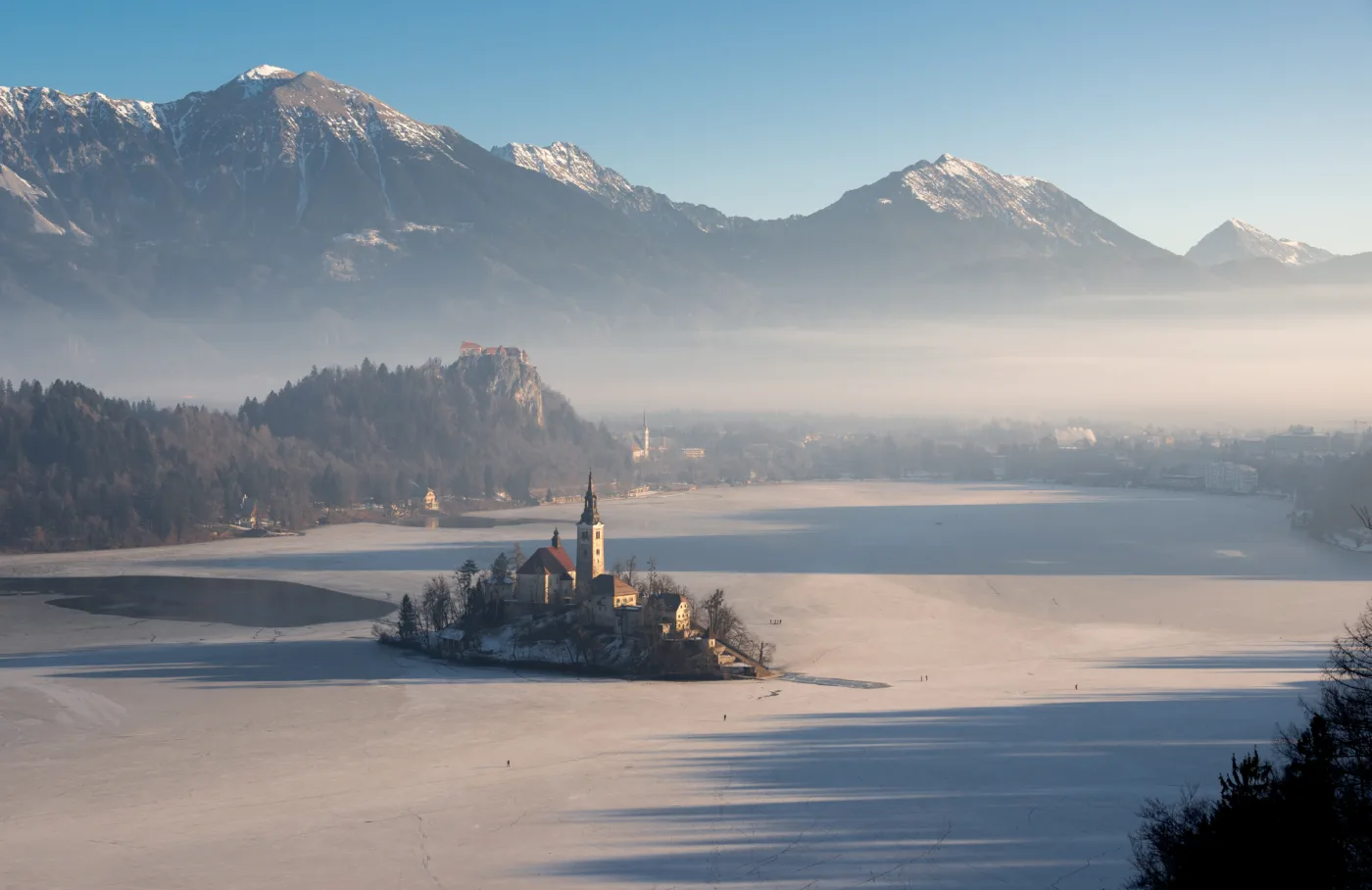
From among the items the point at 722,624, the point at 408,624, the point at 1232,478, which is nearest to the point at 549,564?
the point at 408,624

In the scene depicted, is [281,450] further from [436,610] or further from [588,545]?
[588,545]

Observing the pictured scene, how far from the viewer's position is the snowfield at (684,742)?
16.4 meters

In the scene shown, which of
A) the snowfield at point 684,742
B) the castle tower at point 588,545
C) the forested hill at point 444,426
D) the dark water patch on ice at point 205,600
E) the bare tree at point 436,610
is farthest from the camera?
the forested hill at point 444,426

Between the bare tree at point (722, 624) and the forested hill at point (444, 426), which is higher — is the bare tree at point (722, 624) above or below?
below

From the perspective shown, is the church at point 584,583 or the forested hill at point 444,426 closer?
the church at point 584,583

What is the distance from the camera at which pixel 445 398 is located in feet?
292

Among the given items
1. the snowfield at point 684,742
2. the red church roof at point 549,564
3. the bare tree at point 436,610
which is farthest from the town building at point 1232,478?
the bare tree at point 436,610

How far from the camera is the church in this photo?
103 ft

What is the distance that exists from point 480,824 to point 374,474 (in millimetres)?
57841

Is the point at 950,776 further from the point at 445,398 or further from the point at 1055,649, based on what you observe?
the point at 445,398

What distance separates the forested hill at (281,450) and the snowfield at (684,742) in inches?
756

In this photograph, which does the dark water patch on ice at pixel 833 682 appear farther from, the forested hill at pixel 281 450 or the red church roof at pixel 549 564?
the forested hill at pixel 281 450

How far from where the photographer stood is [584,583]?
108ft

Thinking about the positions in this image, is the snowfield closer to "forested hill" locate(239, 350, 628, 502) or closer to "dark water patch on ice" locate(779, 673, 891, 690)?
"dark water patch on ice" locate(779, 673, 891, 690)
